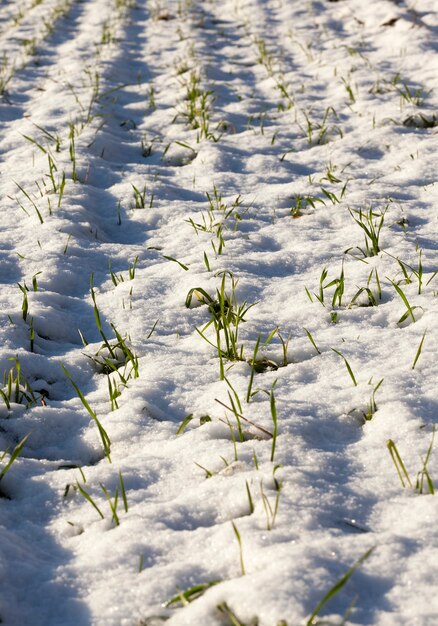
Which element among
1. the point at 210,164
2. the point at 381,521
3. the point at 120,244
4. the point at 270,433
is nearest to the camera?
the point at 381,521

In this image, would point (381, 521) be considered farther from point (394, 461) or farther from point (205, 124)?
point (205, 124)

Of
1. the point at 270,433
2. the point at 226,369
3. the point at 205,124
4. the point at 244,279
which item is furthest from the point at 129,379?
the point at 205,124

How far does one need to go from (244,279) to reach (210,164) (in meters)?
1.72

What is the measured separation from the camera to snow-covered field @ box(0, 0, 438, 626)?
150cm

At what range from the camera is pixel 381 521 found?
1650 mm

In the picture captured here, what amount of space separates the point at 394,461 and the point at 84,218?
8.37ft

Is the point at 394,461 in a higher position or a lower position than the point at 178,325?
higher

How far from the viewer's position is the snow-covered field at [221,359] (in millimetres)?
1499

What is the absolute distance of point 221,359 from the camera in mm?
2266

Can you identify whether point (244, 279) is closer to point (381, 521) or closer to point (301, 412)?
point (301, 412)

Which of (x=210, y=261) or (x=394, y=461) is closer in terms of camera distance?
(x=394, y=461)

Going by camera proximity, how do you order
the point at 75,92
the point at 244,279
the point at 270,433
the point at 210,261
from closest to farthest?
the point at 270,433, the point at 244,279, the point at 210,261, the point at 75,92

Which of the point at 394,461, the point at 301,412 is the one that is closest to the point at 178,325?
the point at 301,412

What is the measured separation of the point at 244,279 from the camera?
305 cm
